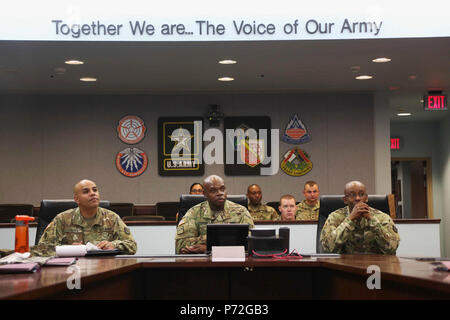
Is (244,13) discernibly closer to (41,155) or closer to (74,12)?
(74,12)

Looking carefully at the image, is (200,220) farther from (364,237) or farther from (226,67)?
(226,67)

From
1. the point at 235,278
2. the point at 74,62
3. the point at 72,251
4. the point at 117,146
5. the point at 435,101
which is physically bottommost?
the point at 235,278

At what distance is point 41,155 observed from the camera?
1057cm

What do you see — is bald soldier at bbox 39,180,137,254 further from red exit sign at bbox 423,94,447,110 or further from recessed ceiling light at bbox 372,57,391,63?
red exit sign at bbox 423,94,447,110

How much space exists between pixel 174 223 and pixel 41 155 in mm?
4658

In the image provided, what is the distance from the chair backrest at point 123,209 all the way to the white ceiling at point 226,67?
1.86 m

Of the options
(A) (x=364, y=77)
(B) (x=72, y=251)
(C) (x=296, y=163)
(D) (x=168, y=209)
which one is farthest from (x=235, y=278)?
(C) (x=296, y=163)

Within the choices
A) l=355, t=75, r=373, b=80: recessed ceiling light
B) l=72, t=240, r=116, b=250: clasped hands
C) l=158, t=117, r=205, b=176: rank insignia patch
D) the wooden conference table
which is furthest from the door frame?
the wooden conference table

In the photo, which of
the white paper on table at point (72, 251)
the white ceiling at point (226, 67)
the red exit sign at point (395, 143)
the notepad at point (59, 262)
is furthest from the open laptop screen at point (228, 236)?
the red exit sign at point (395, 143)

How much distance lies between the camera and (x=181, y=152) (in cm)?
1055

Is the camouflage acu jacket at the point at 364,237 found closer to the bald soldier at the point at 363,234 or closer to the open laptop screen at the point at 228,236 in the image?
the bald soldier at the point at 363,234

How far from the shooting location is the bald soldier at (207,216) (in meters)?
5.05

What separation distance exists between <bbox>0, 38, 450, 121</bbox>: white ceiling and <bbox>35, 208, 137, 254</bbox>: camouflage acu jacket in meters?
2.86

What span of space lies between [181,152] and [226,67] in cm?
235
